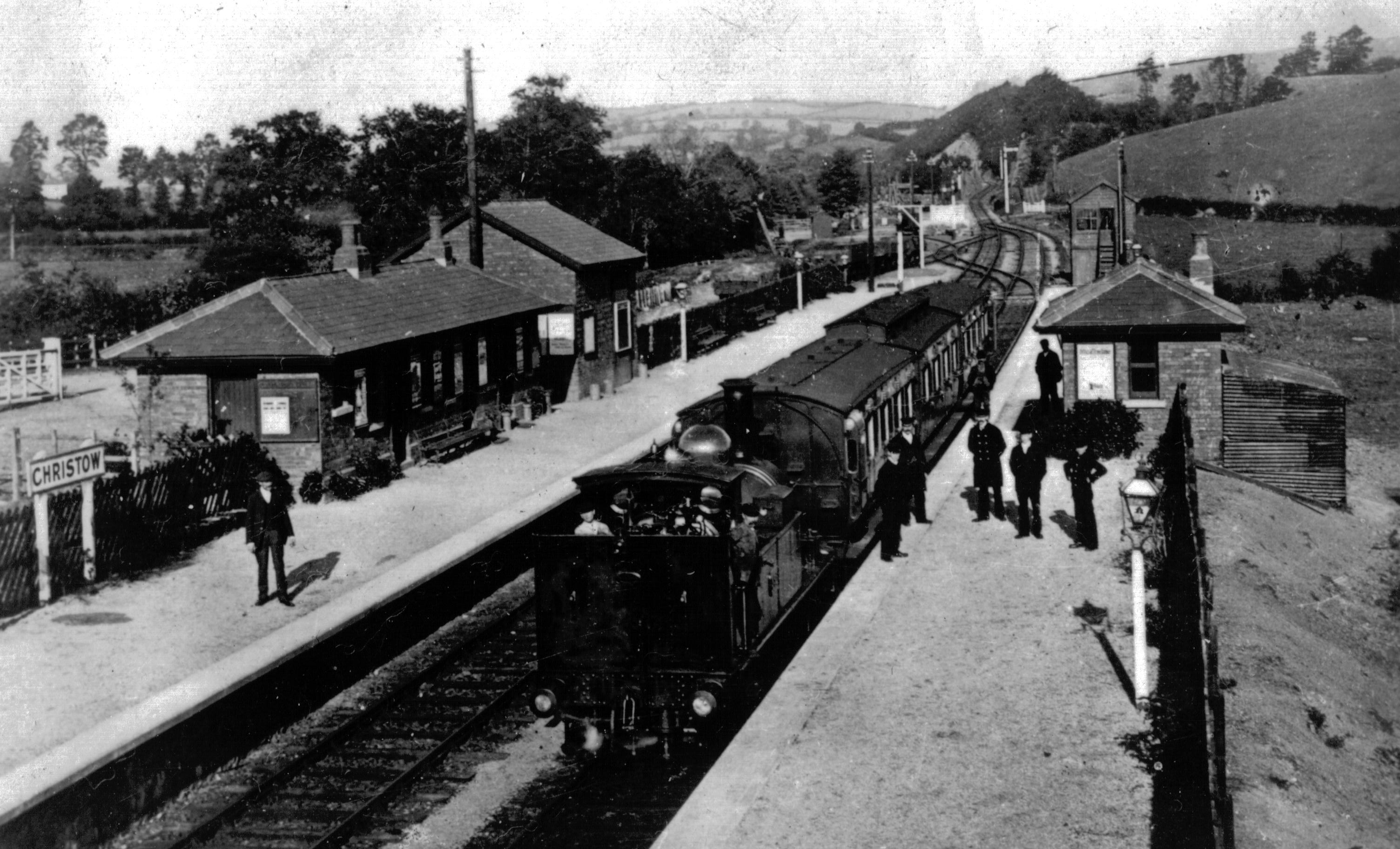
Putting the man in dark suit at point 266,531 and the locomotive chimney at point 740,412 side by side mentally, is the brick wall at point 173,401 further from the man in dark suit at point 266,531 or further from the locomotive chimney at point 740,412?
the locomotive chimney at point 740,412

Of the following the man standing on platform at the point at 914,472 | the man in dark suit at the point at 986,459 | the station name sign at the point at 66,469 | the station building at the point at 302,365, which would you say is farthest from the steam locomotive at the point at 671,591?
the station building at the point at 302,365

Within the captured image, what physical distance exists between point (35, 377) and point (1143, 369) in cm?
2693

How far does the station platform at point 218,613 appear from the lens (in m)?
10.4

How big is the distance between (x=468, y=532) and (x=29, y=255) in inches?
1973

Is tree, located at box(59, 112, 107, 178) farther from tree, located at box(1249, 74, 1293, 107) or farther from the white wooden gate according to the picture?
tree, located at box(1249, 74, 1293, 107)

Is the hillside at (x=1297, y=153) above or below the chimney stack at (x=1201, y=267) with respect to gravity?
above

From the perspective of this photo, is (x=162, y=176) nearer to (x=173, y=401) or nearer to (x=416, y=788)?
(x=173, y=401)

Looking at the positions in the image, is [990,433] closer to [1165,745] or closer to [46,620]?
[1165,745]

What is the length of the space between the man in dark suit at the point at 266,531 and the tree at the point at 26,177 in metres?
52.0

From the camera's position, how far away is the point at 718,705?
9.98 metres

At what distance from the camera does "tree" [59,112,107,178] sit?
69.1 metres

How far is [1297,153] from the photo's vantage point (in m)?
49.5

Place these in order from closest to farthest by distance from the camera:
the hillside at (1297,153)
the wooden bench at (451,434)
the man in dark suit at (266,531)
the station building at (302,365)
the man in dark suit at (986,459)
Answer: the man in dark suit at (266,531)
the man in dark suit at (986,459)
the station building at (302,365)
the wooden bench at (451,434)
the hillside at (1297,153)

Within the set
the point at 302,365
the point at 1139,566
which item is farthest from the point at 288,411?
the point at 1139,566
